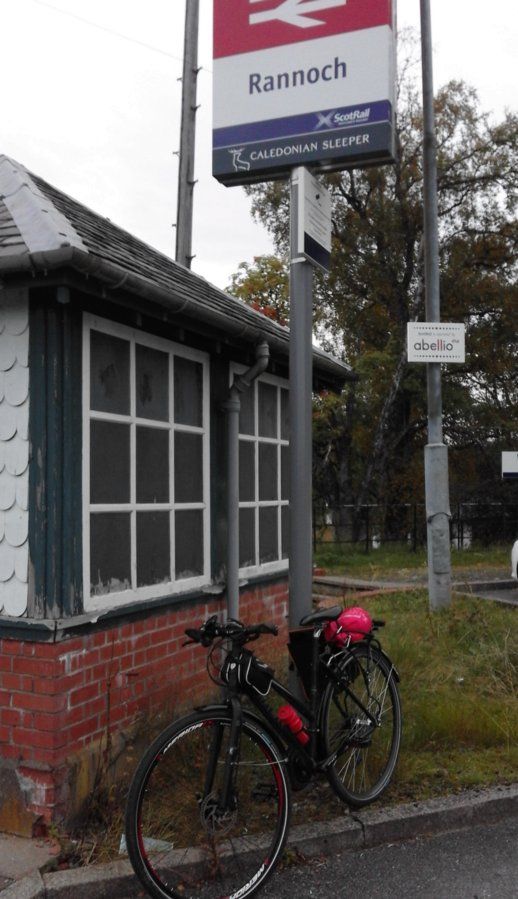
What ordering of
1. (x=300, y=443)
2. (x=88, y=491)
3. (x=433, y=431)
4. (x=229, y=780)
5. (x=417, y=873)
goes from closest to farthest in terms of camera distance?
(x=229, y=780), (x=417, y=873), (x=88, y=491), (x=300, y=443), (x=433, y=431)

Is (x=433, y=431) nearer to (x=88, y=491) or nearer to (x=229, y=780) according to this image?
(x=88, y=491)

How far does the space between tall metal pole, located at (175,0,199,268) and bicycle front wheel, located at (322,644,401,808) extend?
884cm

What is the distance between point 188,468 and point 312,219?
5.36ft

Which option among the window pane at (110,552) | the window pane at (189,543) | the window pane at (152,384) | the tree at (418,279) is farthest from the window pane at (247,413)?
the tree at (418,279)

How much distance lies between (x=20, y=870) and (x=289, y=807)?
1.12 metres

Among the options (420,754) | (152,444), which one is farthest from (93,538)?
(420,754)

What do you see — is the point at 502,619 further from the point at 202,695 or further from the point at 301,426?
the point at 301,426

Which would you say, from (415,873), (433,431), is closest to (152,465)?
(415,873)

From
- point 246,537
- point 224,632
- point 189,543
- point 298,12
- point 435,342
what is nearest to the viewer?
point 224,632

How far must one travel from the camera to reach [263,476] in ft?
22.6

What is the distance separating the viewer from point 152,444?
202 inches

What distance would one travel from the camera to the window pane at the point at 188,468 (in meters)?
5.44

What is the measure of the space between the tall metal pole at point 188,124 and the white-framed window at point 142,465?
7.59 m

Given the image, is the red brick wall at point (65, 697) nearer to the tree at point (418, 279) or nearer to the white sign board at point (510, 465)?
the white sign board at point (510, 465)
